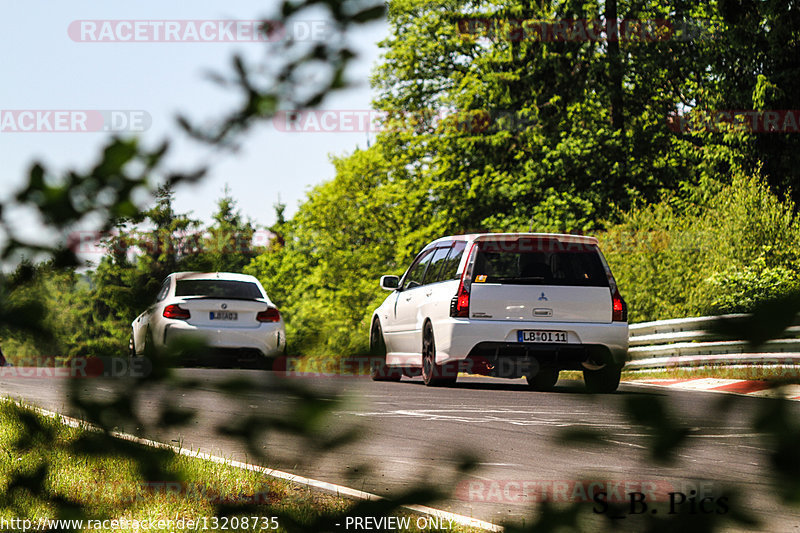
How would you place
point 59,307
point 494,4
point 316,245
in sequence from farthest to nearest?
point 316,245, point 494,4, point 59,307

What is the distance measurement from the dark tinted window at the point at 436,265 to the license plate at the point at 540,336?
158 centimetres

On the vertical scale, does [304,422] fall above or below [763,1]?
below

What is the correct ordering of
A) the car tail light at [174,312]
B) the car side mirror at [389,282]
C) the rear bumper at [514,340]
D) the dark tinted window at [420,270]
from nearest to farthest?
the car tail light at [174,312]
the rear bumper at [514,340]
the dark tinted window at [420,270]
the car side mirror at [389,282]

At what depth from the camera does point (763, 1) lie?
104ft

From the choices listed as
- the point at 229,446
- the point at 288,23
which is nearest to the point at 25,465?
the point at 229,446

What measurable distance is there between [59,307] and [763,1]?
3268 centimetres

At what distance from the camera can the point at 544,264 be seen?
1344 centimetres

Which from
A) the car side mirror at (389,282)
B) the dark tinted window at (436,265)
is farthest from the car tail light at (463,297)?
the car side mirror at (389,282)

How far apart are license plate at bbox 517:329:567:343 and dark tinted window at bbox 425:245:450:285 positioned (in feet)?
5.17

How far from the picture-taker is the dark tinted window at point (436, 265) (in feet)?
47.4

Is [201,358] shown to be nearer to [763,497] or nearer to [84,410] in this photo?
Answer: [84,410]

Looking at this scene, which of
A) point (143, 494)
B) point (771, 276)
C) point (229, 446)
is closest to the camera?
point (229, 446)

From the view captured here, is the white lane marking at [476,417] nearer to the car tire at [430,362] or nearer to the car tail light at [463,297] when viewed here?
the car tail light at [463,297]

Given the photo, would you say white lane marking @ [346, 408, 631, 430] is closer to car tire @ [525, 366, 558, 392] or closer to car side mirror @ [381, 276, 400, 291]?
car tire @ [525, 366, 558, 392]
